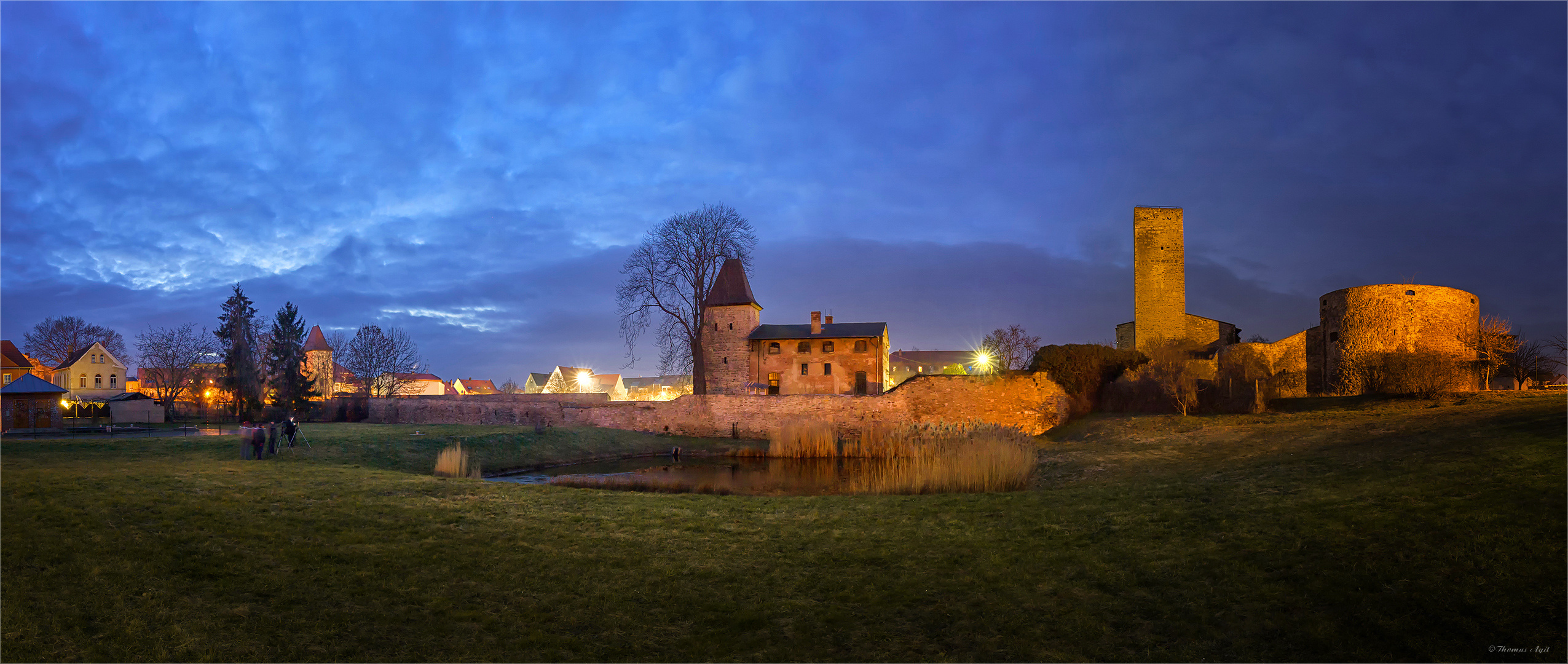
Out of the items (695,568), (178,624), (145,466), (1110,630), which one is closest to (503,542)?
(695,568)

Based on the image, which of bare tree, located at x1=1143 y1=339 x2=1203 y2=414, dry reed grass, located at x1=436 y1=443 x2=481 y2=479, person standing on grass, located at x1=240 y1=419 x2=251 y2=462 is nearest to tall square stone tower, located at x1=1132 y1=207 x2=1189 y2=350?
bare tree, located at x1=1143 y1=339 x2=1203 y2=414

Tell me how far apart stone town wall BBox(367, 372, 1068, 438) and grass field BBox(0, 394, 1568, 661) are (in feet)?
56.1

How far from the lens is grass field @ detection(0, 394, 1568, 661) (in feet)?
15.3

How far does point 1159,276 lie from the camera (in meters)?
32.2

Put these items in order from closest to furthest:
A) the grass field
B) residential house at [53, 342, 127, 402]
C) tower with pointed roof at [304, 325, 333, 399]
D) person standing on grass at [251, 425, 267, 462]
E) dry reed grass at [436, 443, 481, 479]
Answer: the grass field
person standing on grass at [251, 425, 267, 462]
dry reed grass at [436, 443, 481, 479]
residential house at [53, 342, 127, 402]
tower with pointed roof at [304, 325, 333, 399]

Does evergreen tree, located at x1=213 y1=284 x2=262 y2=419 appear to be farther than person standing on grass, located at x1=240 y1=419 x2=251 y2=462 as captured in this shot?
Yes

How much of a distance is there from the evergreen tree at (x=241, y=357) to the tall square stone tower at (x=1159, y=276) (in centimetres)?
4064

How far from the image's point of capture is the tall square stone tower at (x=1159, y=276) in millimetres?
32031

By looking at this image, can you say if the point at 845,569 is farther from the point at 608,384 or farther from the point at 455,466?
the point at 608,384

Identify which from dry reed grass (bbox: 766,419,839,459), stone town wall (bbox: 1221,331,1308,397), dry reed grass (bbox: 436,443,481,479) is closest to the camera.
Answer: dry reed grass (bbox: 436,443,481,479)

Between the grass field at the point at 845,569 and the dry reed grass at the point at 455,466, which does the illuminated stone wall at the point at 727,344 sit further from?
the grass field at the point at 845,569

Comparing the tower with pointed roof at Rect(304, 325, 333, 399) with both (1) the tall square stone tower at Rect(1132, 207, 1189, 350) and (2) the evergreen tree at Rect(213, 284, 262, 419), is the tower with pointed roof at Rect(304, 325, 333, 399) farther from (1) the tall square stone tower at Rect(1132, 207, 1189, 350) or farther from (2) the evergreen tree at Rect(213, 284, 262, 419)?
(1) the tall square stone tower at Rect(1132, 207, 1189, 350)

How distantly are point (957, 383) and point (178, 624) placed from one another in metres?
26.9

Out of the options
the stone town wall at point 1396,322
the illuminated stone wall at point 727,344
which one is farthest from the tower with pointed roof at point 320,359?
the stone town wall at point 1396,322
